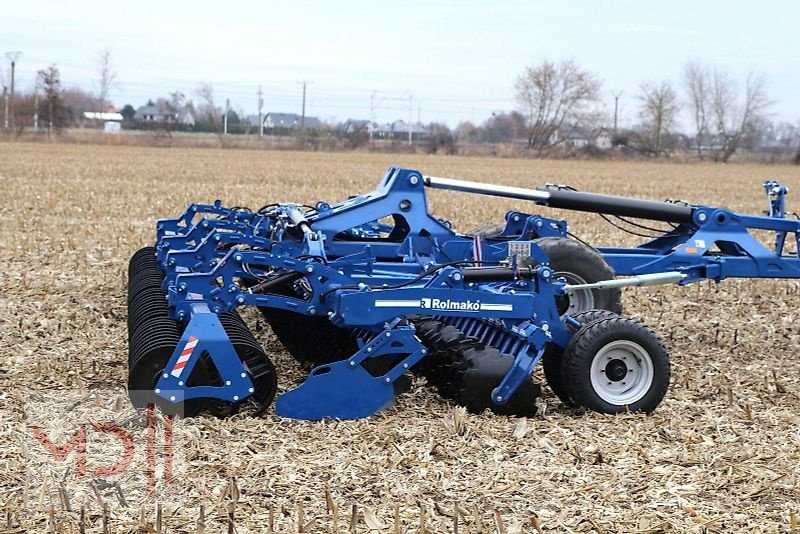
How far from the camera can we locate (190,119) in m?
87.7

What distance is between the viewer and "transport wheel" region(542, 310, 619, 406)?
19.0ft

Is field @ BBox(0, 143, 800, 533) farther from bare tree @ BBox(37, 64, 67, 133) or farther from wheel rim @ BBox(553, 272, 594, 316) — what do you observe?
bare tree @ BBox(37, 64, 67, 133)

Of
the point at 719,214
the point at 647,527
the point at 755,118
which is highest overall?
the point at 755,118

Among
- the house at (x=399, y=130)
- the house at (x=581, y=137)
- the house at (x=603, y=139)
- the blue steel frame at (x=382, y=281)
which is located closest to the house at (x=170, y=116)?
the house at (x=399, y=130)

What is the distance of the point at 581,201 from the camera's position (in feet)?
24.3

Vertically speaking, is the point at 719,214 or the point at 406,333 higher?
the point at 719,214

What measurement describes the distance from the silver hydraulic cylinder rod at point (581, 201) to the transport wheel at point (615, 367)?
1639mm

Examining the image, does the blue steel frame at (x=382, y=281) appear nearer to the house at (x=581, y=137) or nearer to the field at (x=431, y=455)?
the field at (x=431, y=455)

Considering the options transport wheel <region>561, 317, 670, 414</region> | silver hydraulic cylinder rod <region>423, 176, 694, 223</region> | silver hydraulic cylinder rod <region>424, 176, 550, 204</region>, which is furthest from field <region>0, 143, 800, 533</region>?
silver hydraulic cylinder rod <region>424, 176, 550, 204</region>

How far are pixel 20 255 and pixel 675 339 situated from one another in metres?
6.86

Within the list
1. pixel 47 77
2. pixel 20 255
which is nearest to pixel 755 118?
pixel 47 77

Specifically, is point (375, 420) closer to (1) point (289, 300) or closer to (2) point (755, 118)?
(1) point (289, 300)

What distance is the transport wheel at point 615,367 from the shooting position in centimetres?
568

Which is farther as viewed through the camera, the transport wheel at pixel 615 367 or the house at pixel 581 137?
the house at pixel 581 137
